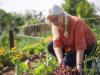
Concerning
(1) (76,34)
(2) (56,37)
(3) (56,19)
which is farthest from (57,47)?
(3) (56,19)

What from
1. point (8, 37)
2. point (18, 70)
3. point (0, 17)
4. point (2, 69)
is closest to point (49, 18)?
point (18, 70)

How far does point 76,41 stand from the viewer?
3975mm

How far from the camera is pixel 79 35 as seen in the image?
3.93 meters

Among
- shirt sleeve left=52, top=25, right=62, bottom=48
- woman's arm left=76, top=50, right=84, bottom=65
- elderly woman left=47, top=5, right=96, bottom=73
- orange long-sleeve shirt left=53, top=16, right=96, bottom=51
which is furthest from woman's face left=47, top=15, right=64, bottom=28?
woman's arm left=76, top=50, right=84, bottom=65

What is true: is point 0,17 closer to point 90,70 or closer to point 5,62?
point 5,62

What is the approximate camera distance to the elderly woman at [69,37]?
148 inches

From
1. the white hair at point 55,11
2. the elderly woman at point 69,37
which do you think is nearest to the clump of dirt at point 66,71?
the elderly woman at point 69,37

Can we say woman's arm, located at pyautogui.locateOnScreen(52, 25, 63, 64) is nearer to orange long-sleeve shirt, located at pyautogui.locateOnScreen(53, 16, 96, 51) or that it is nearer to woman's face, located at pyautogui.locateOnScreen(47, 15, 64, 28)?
orange long-sleeve shirt, located at pyautogui.locateOnScreen(53, 16, 96, 51)

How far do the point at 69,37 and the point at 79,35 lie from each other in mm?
170

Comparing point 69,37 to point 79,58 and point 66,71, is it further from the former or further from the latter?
point 66,71

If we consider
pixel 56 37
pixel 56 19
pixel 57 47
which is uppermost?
pixel 56 19

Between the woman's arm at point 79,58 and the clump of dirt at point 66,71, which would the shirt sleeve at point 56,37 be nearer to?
the woman's arm at point 79,58

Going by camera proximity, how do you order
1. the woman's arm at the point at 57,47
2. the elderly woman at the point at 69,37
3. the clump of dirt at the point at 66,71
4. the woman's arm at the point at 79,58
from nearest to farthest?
the clump of dirt at the point at 66,71 → the elderly woman at the point at 69,37 → the woman's arm at the point at 79,58 → the woman's arm at the point at 57,47

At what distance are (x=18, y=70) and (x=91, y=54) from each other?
0.95 meters
